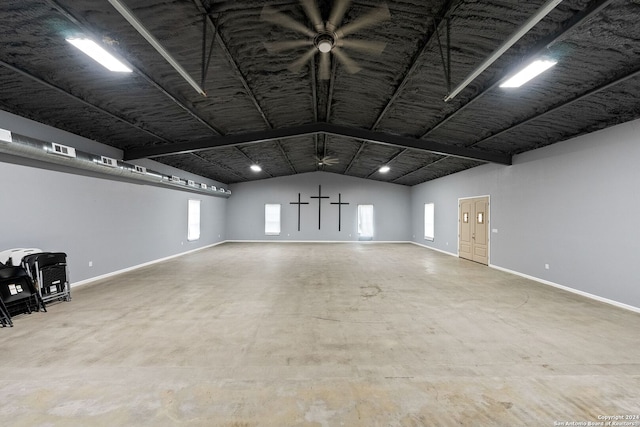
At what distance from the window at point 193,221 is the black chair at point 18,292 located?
648cm

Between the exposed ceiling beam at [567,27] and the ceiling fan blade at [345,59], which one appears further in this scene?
the ceiling fan blade at [345,59]

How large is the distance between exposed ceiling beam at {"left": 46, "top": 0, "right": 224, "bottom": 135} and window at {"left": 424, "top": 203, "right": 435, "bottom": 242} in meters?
9.47

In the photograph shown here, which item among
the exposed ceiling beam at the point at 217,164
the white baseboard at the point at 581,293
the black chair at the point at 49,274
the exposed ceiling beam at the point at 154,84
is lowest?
the white baseboard at the point at 581,293

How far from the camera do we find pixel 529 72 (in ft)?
11.4

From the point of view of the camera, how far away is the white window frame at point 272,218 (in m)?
14.2

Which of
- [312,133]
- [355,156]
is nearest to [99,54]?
[312,133]

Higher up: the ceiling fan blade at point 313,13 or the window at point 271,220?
the ceiling fan blade at point 313,13

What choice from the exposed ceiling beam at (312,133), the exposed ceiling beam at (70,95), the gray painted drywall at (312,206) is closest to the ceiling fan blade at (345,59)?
the exposed ceiling beam at (312,133)

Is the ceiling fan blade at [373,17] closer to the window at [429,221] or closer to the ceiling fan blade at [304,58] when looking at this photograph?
the ceiling fan blade at [304,58]

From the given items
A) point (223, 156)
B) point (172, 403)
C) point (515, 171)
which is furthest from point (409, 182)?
point (172, 403)

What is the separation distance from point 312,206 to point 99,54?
37.0 ft

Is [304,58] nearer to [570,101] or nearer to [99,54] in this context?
[99,54]

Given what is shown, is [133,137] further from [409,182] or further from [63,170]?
[409,182]

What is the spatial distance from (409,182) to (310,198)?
5121 mm
